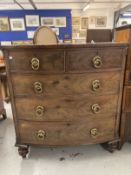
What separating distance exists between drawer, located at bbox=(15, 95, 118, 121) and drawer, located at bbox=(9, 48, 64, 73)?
0.26m

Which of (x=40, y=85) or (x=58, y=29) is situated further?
(x=58, y=29)

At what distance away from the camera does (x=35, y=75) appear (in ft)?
3.99

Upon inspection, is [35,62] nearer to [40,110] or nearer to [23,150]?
[40,110]

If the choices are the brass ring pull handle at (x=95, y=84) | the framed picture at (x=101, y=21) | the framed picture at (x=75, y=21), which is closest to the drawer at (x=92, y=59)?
the brass ring pull handle at (x=95, y=84)

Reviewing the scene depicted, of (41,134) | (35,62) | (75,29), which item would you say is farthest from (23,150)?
(75,29)

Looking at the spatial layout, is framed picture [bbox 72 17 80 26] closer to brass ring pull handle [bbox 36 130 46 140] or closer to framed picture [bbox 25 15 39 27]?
framed picture [bbox 25 15 39 27]

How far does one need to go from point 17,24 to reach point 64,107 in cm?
483

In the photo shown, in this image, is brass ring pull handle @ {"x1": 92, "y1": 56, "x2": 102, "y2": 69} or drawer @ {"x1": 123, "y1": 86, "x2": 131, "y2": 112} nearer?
brass ring pull handle @ {"x1": 92, "y1": 56, "x2": 102, "y2": 69}

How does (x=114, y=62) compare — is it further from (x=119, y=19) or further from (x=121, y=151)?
(x=119, y=19)

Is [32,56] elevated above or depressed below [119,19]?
below

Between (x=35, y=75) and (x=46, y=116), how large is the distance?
0.38 m

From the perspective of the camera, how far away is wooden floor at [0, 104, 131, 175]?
53.6 inches

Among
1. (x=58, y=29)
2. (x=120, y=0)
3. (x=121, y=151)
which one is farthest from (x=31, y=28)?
(x=121, y=151)

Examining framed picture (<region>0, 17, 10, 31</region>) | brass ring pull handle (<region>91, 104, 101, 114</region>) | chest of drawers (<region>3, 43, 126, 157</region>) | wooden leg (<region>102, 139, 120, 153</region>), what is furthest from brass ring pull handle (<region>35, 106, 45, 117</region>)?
framed picture (<region>0, 17, 10, 31</region>)
